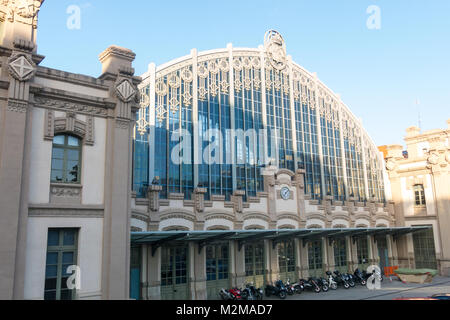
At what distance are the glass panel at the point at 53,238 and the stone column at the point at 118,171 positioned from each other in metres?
1.58

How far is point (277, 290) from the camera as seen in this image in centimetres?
2381

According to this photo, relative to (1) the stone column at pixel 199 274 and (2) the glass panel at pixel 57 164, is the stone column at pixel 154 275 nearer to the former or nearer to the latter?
(1) the stone column at pixel 199 274

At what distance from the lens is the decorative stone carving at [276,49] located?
30203mm

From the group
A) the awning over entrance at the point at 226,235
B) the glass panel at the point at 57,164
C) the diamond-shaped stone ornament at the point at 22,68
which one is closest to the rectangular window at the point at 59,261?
the glass panel at the point at 57,164

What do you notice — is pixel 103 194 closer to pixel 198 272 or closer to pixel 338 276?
pixel 198 272

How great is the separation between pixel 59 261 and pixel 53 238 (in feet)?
2.66

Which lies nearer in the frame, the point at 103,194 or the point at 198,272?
the point at 103,194

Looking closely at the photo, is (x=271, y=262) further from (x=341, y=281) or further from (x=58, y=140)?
(x=58, y=140)

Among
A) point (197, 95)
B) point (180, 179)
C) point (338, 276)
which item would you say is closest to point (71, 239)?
point (180, 179)

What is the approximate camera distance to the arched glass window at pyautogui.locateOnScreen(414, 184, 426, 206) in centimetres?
3616

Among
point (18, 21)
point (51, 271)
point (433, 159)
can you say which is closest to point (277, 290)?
point (51, 271)

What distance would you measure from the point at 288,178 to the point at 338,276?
791cm

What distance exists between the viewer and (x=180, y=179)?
22.8 meters

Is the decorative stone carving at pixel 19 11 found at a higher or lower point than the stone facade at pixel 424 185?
higher
